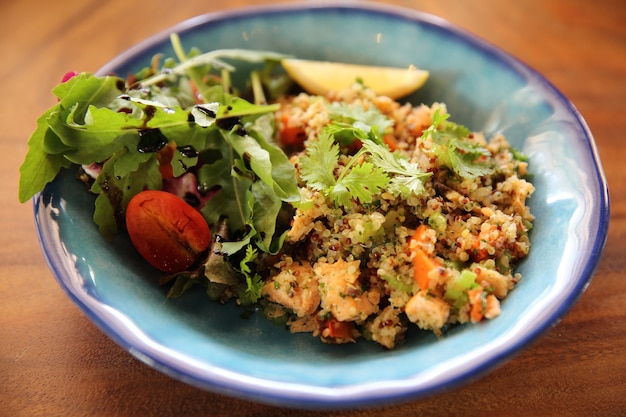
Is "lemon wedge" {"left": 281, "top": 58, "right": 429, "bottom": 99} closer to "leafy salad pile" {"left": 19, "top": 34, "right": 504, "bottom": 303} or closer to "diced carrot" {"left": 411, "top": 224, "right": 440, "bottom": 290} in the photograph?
"leafy salad pile" {"left": 19, "top": 34, "right": 504, "bottom": 303}

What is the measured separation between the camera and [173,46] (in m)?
2.38

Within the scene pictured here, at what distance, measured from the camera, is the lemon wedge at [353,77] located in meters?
2.34

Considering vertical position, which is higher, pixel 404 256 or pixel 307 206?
pixel 307 206

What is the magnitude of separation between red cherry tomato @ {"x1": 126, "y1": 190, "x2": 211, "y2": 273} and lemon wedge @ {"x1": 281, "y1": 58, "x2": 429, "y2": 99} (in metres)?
0.84

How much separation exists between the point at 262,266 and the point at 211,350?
1.41ft

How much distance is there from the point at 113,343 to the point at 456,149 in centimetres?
124

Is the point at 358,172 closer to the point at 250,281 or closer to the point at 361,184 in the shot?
the point at 361,184

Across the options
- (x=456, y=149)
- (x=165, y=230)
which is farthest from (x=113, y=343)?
(x=456, y=149)

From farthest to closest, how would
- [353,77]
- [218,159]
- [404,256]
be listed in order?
[353,77] → [218,159] → [404,256]

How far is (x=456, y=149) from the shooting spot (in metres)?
1.87

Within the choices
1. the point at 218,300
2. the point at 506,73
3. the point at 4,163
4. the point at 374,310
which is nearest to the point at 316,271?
the point at 374,310

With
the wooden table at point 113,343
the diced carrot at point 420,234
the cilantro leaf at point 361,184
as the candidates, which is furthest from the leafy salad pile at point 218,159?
the wooden table at point 113,343

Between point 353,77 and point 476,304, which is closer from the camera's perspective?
point 476,304

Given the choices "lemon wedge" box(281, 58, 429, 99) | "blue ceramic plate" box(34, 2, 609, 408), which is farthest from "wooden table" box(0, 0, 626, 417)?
"lemon wedge" box(281, 58, 429, 99)
